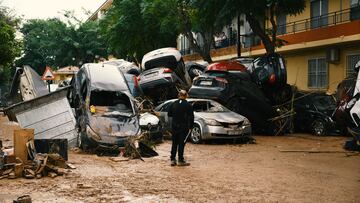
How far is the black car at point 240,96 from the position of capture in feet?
55.3

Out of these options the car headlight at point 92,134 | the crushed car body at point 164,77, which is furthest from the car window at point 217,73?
the car headlight at point 92,134

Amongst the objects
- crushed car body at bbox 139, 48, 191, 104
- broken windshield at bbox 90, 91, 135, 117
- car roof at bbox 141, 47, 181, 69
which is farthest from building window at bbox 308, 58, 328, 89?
broken windshield at bbox 90, 91, 135, 117

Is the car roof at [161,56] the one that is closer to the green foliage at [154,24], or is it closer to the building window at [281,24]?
the green foliage at [154,24]

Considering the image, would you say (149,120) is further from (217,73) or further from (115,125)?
(217,73)

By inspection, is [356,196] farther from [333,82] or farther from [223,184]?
[333,82]

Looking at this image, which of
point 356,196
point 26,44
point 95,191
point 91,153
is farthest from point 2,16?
point 26,44

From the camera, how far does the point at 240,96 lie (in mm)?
16922

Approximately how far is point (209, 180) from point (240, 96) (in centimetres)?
832

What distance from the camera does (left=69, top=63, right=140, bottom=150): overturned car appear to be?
12.5 metres

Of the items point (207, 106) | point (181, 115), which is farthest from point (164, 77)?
point (181, 115)

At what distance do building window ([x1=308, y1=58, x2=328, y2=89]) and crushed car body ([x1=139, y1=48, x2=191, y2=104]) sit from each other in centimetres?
810

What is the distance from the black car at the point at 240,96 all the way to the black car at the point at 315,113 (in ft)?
4.92

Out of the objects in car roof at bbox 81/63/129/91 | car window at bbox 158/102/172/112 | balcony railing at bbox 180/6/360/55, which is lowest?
car window at bbox 158/102/172/112

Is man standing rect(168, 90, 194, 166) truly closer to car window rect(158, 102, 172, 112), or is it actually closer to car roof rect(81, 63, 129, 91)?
car roof rect(81, 63, 129, 91)
